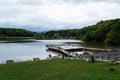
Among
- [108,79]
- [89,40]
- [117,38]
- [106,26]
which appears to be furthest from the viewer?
[89,40]

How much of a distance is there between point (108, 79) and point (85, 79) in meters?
1.55

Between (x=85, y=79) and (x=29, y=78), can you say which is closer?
(x=85, y=79)

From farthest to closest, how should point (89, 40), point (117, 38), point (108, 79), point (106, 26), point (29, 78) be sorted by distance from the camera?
point (89, 40)
point (106, 26)
point (117, 38)
point (29, 78)
point (108, 79)

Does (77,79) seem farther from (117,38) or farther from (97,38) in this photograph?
(97,38)

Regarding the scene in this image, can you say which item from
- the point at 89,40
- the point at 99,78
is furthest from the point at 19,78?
the point at 89,40

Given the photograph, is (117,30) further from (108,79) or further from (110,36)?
(108,79)

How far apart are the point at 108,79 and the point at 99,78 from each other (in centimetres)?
65

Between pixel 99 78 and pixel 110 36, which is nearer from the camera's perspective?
pixel 99 78

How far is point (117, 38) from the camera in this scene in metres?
119

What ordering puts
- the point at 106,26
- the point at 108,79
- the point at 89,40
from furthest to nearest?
the point at 89,40 → the point at 106,26 → the point at 108,79

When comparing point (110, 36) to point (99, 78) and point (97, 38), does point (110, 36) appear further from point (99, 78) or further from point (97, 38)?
point (99, 78)

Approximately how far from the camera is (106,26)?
142 m

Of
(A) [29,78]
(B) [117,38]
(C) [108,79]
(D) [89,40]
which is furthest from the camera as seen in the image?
(D) [89,40]

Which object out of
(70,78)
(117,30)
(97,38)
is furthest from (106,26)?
(70,78)
